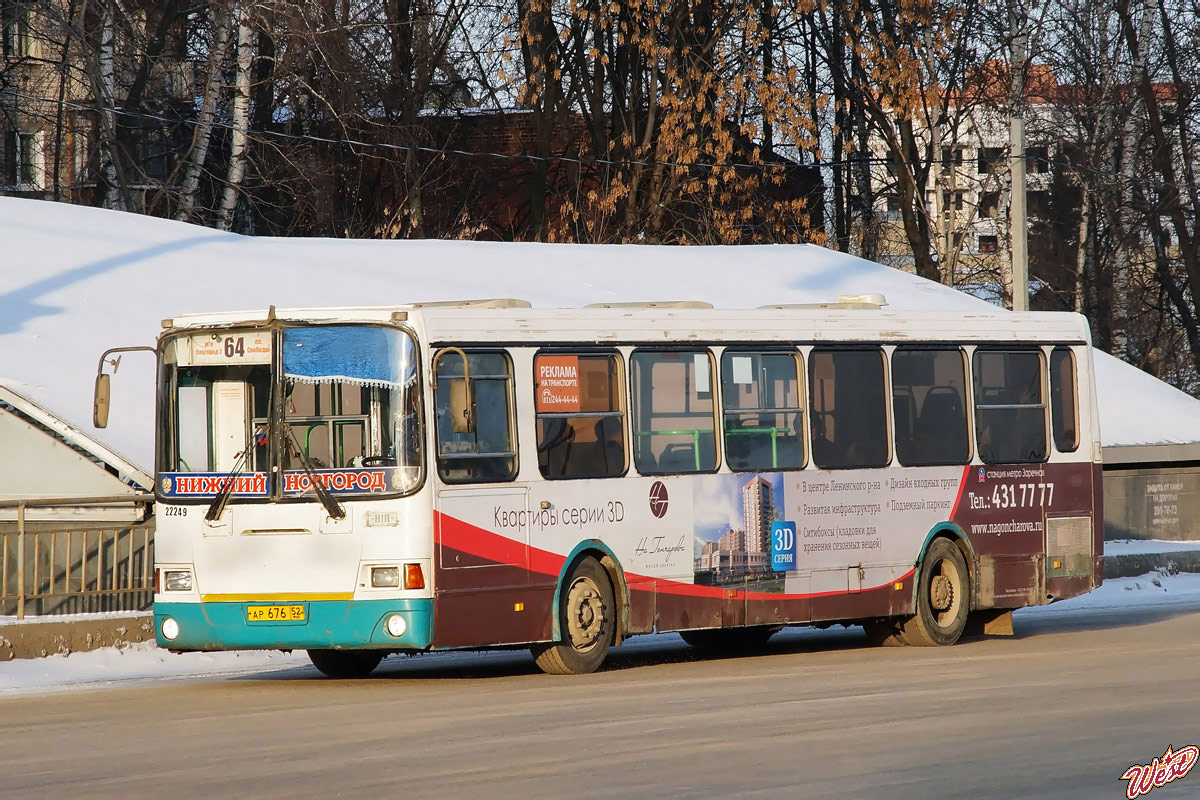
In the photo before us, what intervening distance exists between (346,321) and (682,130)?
3017cm

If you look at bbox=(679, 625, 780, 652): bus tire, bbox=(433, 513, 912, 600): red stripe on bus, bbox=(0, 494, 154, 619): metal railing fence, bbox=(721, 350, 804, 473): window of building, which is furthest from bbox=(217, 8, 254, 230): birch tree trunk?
bbox=(433, 513, 912, 600): red stripe on bus

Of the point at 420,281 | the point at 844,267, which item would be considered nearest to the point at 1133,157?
→ the point at 844,267

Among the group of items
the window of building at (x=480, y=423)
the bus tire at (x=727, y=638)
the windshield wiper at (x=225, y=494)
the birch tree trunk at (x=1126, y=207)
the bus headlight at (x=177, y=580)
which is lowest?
the bus tire at (x=727, y=638)

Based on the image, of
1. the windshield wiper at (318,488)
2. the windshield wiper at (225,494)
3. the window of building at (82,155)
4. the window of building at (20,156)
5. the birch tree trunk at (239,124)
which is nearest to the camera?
the windshield wiper at (318,488)

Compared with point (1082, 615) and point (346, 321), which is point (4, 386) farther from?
point (1082, 615)

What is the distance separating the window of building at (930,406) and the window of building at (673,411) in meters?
2.23

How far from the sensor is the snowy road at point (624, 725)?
879 centimetres

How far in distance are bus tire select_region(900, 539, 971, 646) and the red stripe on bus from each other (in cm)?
202

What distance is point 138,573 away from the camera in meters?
17.0

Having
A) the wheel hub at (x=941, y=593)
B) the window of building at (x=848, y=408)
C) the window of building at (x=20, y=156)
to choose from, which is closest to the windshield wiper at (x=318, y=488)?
the window of building at (x=848, y=408)

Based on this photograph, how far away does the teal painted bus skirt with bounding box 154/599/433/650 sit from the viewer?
12852 millimetres

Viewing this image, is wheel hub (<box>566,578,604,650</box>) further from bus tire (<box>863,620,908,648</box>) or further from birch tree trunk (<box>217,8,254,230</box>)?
birch tree trunk (<box>217,8,254,230</box>)

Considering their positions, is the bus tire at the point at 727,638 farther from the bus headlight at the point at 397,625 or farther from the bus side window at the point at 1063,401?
the bus headlight at the point at 397,625

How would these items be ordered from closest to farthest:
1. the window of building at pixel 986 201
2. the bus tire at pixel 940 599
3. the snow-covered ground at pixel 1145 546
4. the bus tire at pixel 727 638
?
the bus tire at pixel 940 599 < the bus tire at pixel 727 638 < the snow-covered ground at pixel 1145 546 < the window of building at pixel 986 201
